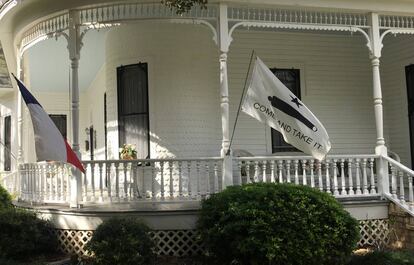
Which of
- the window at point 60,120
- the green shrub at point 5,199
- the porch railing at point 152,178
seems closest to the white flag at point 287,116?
the porch railing at point 152,178

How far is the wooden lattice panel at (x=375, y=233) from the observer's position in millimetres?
9508

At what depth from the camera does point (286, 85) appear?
1250cm

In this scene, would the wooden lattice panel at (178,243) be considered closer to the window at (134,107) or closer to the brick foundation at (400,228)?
the window at (134,107)

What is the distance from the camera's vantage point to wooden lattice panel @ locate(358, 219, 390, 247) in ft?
31.2

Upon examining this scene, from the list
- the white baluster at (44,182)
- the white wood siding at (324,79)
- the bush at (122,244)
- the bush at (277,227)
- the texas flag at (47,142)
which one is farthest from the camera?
the white wood siding at (324,79)

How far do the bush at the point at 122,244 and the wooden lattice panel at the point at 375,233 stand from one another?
4.09 metres

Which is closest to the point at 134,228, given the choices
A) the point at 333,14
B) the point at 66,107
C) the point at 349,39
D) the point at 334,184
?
the point at 334,184

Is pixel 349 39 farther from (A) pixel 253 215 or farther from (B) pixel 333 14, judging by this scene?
(A) pixel 253 215

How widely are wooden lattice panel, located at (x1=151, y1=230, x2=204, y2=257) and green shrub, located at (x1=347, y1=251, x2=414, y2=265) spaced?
2637 mm

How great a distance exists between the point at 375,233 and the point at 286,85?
4417 millimetres

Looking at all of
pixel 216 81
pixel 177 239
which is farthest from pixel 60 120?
pixel 177 239

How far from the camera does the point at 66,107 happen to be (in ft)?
64.7

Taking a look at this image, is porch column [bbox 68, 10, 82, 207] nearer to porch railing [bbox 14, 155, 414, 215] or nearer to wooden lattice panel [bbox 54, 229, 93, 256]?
porch railing [bbox 14, 155, 414, 215]

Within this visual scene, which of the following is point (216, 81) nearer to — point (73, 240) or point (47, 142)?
point (73, 240)
